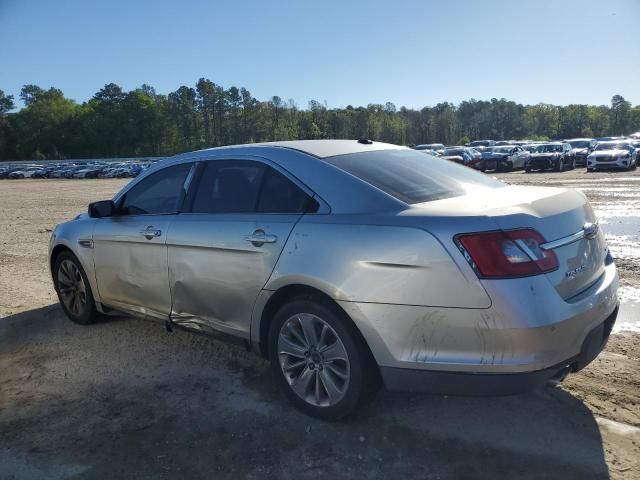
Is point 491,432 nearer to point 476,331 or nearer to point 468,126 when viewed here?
point 476,331

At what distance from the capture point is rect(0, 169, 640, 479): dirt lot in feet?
9.14

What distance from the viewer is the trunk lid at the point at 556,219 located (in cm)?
267

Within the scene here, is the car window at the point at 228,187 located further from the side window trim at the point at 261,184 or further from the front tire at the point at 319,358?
the front tire at the point at 319,358

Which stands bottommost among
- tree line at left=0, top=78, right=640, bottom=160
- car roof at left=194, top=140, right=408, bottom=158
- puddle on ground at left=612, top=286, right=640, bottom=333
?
puddle on ground at left=612, top=286, right=640, bottom=333

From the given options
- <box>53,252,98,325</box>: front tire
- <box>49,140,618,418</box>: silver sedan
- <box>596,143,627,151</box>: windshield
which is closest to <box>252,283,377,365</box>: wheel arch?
<box>49,140,618,418</box>: silver sedan

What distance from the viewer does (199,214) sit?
3.88 meters

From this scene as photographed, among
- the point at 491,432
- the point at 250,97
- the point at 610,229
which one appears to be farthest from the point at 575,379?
the point at 250,97

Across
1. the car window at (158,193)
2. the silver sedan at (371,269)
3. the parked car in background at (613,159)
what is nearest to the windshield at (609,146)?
the parked car in background at (613,159)

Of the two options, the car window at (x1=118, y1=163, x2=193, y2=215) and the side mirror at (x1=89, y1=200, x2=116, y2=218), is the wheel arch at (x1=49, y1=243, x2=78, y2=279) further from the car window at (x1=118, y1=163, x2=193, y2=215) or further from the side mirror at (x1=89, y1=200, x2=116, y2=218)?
the car window at (x1=118, y1=163, x2=193, y2=215)

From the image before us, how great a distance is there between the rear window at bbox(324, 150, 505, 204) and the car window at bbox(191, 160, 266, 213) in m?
0.58

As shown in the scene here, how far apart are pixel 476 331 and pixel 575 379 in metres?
1.56

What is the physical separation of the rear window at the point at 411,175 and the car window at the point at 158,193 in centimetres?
137

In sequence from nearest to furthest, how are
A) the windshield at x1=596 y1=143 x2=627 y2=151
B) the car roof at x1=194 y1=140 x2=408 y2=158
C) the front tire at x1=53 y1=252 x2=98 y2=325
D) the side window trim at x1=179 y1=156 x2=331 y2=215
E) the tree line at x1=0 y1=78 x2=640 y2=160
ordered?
the side window trim at x1=179 y1=156 x2=331 y2=215 < the car roof at x1=194 y1=140 x2=408 y2=158 < the front tire at x1=53 y1=252 x2=98 y2=325 < the windshield at x1=596 y1=143 x2=627 y2=151 < the tree line at x1=0 y1=78 x2=640 y2=160

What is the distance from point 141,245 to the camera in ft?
13.8
